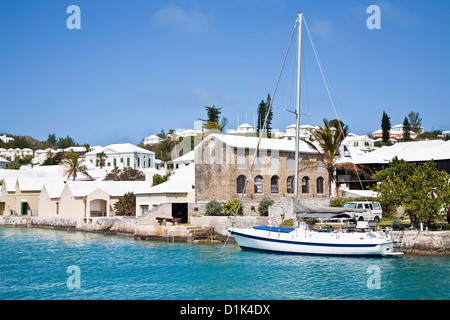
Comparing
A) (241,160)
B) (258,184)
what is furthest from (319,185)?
(241,160)

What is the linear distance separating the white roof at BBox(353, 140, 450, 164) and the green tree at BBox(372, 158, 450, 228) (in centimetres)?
1340

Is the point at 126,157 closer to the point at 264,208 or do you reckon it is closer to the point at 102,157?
the point at 102,157

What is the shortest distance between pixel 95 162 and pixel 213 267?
91876 millimetres

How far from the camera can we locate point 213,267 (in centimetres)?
2408

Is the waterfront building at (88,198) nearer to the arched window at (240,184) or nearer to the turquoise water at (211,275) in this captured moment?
the arched window at (240,184)

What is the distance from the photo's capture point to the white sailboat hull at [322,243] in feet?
86.8

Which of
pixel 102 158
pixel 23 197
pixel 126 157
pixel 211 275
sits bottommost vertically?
pixel 211 275

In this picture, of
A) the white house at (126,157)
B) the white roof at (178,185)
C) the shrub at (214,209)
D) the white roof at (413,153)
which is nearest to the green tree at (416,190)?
the shrub at (214,209)

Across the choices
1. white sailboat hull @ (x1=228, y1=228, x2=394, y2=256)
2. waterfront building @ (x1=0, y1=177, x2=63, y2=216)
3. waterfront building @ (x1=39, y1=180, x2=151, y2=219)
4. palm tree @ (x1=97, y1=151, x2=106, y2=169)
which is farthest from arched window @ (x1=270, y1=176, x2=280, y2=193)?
palm tree @ (x1=97, y1=151, x2=106, y2=169)

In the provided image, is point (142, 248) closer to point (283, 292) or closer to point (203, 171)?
point (203, 171)

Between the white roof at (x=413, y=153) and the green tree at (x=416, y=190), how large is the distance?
43.9ft

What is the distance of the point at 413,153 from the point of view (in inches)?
1795

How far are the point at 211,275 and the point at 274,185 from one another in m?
22.7
